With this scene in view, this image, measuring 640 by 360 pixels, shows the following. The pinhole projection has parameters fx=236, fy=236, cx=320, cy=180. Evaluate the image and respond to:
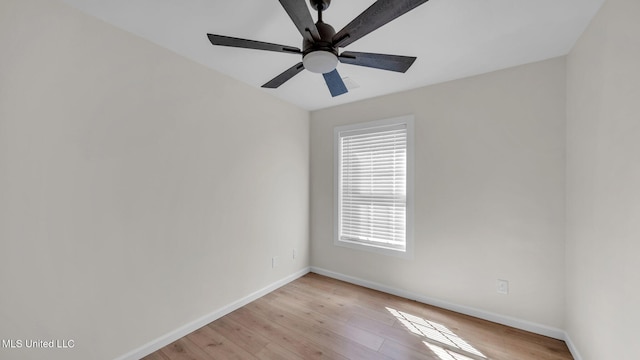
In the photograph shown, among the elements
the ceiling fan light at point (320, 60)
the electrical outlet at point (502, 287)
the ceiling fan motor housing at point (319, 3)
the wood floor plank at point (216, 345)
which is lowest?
the wood floor plank at point (216, 345)

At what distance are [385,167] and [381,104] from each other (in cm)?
78

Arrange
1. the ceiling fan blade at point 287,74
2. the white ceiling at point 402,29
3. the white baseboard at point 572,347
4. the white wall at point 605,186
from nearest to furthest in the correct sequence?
1. the white wall at point 605,186
2. the white ceiling at point 402,29
3. the ceiling fan blade at point 287,74
4. the white baseboard at point 572,347

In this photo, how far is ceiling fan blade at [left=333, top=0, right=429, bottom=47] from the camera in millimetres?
1041

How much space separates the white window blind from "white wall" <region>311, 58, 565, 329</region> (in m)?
0.19

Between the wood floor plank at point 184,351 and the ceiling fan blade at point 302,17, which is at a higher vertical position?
the ceiling fan blade at point 302,17

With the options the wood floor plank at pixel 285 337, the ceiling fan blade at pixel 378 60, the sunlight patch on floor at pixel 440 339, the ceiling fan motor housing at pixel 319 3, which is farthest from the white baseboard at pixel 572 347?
the ceiling fan motor housing at pixel 319 3

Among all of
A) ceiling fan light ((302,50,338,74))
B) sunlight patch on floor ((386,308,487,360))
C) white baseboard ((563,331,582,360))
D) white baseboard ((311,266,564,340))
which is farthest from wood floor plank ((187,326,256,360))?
white baseboard ((563,331,582,360))

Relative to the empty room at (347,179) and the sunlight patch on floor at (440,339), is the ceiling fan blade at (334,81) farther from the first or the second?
the sunlight patch on floor at (440,339)

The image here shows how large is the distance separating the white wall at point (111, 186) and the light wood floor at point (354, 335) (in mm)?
303

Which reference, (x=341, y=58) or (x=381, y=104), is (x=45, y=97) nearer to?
(x=341, y=58)

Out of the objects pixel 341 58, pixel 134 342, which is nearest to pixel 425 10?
pixel 341 58

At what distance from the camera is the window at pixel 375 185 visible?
9.09ft

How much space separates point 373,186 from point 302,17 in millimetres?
2213

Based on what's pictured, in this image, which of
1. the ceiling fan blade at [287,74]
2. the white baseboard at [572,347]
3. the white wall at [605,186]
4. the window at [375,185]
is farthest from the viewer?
the window at [375,185]
